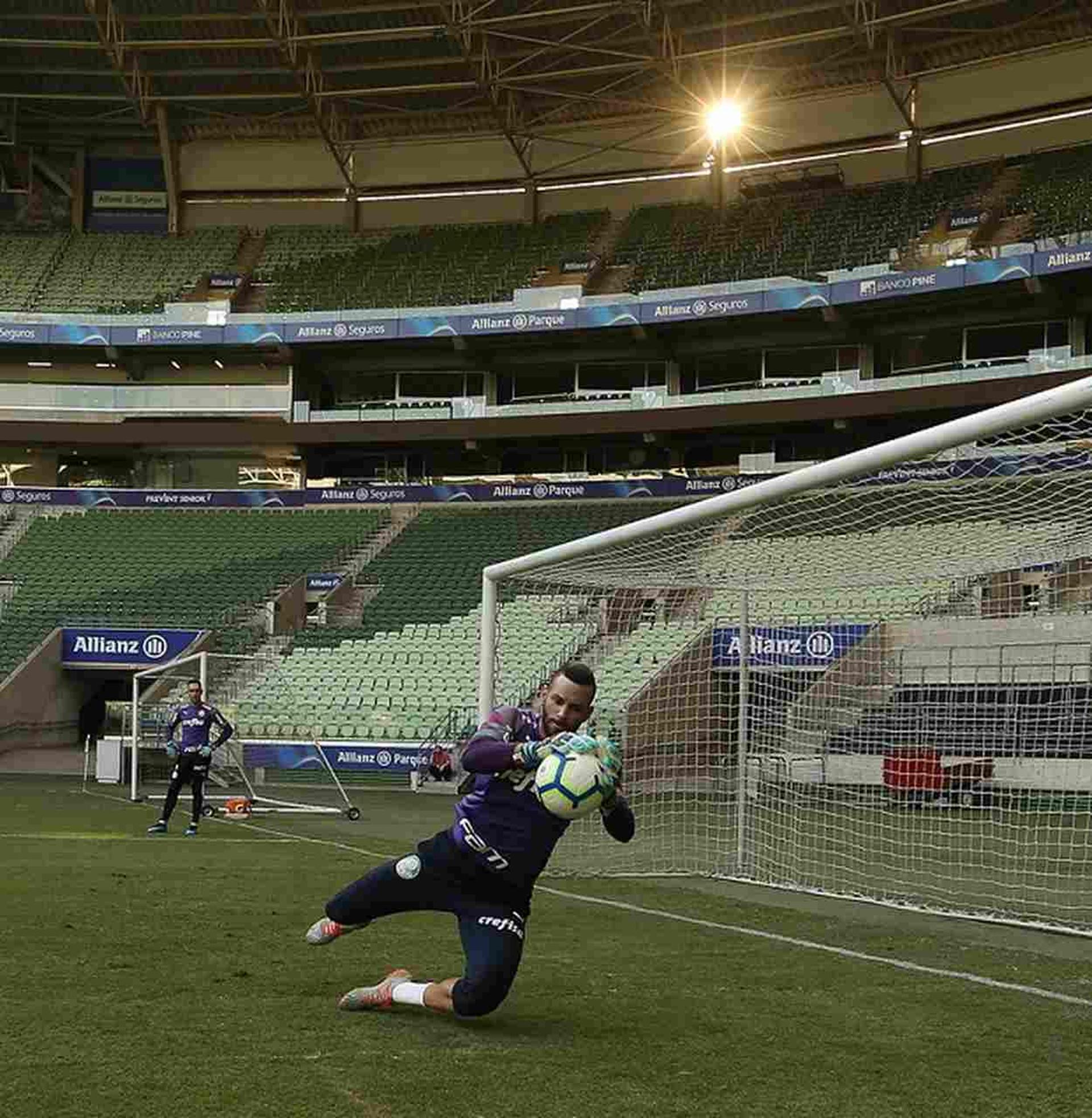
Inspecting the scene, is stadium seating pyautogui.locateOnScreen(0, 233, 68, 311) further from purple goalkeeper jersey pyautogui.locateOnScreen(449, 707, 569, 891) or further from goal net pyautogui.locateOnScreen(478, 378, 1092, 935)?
purple goalkeeper jersey pyautogui.locateOnScreen(449, 707, 569, 891)

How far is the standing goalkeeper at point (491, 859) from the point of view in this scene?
19.2 ft

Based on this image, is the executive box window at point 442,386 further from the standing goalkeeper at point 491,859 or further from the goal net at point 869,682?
the standing goalkeeper at point 491,859

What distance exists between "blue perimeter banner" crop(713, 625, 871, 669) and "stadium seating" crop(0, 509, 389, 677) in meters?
18.0

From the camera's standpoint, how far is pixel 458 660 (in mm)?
30156

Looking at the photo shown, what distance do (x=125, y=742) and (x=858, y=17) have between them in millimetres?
24104

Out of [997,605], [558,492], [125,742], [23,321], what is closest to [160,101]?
[23,321]

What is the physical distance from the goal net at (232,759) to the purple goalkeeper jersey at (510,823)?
12.3 metres

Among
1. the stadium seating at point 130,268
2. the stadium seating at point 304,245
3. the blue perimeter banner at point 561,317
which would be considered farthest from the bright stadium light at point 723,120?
the stadium seating at point 130,268

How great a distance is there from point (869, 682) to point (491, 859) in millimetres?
12873

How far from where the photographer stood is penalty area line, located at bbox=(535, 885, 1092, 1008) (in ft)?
24.1

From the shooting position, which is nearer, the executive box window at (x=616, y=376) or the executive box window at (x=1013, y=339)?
the executive box window at (x=1013, y=339)

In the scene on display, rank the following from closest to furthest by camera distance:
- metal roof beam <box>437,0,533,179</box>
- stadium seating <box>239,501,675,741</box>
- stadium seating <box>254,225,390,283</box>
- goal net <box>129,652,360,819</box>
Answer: goal net <box>129,652,360,819</box>, stadium seating <box>239,501,675,741</box>, metal roof beam <box>437,0,533,179</box>, stadium seating <box>254,225,390,283</box>

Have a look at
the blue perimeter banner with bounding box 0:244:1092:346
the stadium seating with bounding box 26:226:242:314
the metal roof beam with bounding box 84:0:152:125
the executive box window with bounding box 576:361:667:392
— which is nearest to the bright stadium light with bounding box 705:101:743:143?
the blue perimeter banner with bounding box 0:244:1092:346

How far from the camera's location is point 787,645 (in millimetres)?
16797
